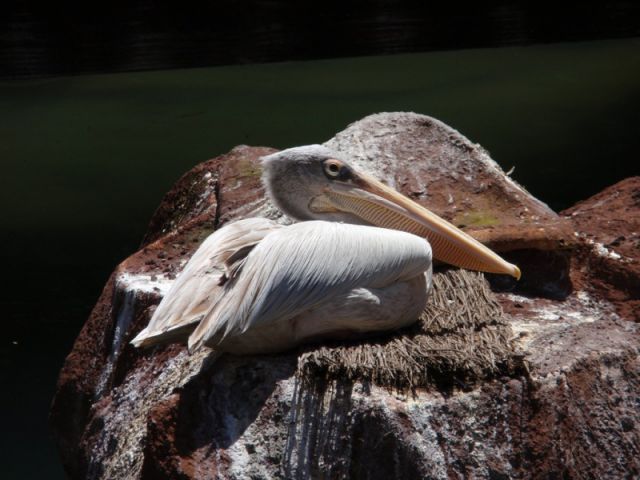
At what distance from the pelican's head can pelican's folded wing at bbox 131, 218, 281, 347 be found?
0.20 meters

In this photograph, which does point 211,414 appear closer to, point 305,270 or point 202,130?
point 305,270

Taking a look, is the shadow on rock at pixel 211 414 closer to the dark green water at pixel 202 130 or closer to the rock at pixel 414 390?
the rock at pixel 414 390

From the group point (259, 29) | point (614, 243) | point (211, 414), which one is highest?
point (259, 29)

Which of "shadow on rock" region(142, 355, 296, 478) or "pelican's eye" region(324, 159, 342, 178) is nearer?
"shadow on rock" region(142, 355, 296, 478)

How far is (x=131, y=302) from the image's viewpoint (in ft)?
11.6

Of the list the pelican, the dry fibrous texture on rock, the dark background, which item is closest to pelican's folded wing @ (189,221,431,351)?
the pelican

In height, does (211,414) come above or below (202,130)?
above

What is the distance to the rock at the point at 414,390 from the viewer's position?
8.86 feet

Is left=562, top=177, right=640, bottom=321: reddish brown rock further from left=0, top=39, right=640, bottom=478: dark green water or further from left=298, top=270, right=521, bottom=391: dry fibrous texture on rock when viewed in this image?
left=0, top=39, right=640, bottom=478: dark green water

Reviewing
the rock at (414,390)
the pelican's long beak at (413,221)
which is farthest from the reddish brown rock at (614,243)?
the pelican's long beak at (413,221)

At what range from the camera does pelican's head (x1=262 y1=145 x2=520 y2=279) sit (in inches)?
126

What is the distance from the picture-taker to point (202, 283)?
286 centimetres

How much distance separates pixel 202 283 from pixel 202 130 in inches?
171

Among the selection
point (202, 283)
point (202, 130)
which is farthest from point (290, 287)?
point (202, 130)
